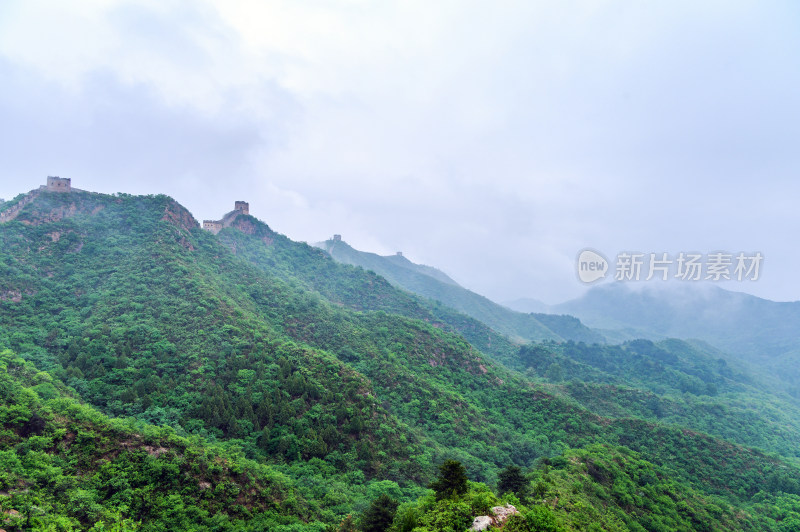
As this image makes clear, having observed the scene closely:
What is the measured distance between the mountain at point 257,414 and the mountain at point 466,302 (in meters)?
83.7

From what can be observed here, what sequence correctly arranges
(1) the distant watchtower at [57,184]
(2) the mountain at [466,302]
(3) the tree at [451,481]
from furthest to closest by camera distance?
A: 1. (2) the mountain at [466,302]
2. (1) the distant watchtower at [57,184]
3. (3) the tree at [451,481]

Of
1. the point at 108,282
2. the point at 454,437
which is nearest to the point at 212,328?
the point at 108,282

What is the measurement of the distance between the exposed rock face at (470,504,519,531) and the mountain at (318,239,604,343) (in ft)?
447

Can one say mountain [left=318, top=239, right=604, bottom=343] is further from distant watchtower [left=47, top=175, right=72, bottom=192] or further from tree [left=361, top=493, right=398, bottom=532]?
tree [left=361, top=493, right=398, bottom=532]

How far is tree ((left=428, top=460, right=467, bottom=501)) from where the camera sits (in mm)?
19172

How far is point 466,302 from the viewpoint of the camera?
16650 cm

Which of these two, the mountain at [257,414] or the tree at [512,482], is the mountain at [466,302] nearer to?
the mountain at [257,414]

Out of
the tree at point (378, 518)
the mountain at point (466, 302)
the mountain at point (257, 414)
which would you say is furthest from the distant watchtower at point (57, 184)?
the mountain at point (466, 302)

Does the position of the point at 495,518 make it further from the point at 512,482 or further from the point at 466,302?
the point at 466,302

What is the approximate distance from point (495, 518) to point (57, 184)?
7925 centimetres

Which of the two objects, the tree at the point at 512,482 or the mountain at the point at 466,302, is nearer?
the tree at the point at 512,482

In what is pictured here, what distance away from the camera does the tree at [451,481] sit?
19.2m

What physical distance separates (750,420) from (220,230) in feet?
373

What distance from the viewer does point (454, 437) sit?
4406 cm
